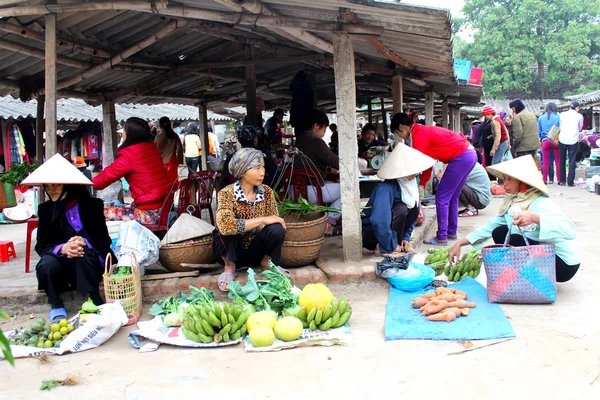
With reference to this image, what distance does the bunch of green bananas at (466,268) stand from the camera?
4.79m

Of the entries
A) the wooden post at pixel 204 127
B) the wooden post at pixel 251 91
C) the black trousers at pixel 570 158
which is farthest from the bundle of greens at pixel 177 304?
the black trousers at pixel 570 158

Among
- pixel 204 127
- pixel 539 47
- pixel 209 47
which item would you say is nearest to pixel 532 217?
pixel 209 47

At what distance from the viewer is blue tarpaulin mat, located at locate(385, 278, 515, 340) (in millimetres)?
3549

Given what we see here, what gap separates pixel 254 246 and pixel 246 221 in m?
0.31

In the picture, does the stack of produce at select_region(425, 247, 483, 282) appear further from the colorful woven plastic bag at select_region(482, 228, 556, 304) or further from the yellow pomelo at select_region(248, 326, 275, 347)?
the yellow pomelo at select_region(248, 326, 275, 347)

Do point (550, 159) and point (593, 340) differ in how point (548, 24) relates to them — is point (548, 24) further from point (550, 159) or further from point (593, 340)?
point (593, 340)

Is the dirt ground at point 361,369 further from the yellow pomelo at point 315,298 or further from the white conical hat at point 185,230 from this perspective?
the white conical hat at point 185,230

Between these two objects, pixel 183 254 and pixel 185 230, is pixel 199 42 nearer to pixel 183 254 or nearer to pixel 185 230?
pixel 185 230

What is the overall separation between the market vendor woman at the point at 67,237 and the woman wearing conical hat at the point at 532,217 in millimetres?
2894

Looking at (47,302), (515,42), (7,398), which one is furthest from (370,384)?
(515,42)

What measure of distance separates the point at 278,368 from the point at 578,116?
10689 millimetres

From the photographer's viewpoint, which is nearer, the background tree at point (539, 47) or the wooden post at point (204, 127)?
the wooden post at point (204, 127)

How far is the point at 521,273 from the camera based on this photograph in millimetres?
3887

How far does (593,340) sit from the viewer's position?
342 centimetres
